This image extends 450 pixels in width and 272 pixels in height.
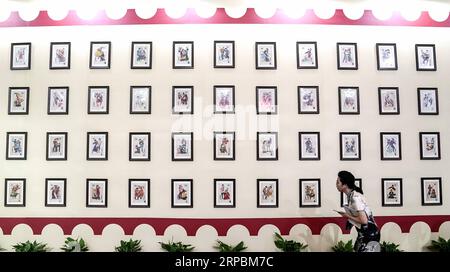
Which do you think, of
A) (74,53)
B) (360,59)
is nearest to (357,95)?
(360,59)

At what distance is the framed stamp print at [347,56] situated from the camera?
14.1 ft

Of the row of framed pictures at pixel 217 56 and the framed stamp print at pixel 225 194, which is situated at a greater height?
the row of framed pictures at pixel 217 56

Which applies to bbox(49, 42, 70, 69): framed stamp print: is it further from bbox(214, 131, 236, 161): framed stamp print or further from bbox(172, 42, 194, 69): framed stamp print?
bbox(214, 131, 236, 161): framed stamp print

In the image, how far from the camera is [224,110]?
421cm

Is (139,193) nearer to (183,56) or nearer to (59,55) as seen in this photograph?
(183,56)

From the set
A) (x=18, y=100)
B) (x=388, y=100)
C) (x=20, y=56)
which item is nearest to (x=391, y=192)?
(x=388, y=100)

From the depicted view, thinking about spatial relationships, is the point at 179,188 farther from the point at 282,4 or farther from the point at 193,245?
the point at 282,4

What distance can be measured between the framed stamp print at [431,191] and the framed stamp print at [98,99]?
3409 mm

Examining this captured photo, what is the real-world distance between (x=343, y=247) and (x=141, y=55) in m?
2.88

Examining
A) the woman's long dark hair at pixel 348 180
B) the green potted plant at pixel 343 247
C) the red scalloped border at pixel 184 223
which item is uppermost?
the woman's long dark hair at pixel 348 180

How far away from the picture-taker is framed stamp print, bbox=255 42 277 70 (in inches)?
169

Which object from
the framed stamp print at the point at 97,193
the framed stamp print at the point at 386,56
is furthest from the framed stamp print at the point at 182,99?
the framed stamp print at the point at 386,56

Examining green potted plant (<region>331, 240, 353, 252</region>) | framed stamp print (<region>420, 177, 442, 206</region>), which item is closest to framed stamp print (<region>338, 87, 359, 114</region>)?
framed stamp print (<region>420, 177, 442, 206</region>)

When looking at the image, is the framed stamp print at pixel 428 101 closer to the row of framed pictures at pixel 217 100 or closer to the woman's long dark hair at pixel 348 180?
the row of framed pictures at pixel 217 100
